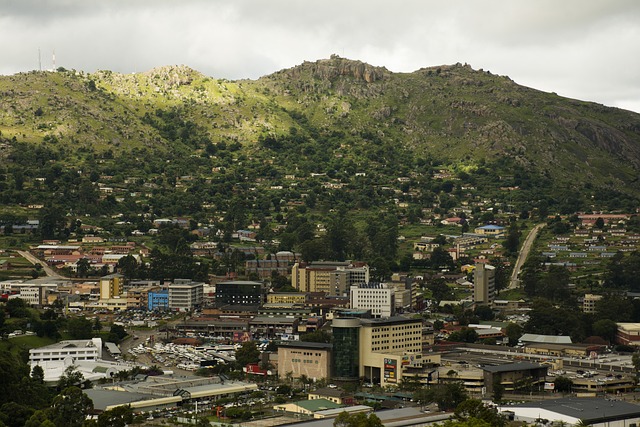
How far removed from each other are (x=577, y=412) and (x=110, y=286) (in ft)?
218

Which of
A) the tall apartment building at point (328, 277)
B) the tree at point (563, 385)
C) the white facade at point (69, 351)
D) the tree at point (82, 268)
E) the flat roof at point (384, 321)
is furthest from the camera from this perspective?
the tree at point (82, 268)

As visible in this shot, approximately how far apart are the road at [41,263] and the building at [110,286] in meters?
8.25

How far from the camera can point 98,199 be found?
159 metres

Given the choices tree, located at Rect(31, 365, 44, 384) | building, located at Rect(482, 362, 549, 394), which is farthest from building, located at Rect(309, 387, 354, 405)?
tree, located at Rect(31, 365, 44, 384)

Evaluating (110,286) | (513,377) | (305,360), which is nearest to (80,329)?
(110,286)


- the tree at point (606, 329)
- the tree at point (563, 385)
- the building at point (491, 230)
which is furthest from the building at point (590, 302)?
the building at point (491, 230)

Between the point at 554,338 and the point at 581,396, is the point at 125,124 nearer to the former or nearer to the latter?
the point at 554,338

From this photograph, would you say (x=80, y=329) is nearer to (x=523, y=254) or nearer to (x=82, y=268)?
(x=82, y=268)

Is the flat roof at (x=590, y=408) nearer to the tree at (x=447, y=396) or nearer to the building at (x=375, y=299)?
the tree at (x=447, y=396)

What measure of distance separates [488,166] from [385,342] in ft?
345

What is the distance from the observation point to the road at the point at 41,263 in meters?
129

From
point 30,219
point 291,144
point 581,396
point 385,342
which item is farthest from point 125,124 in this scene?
point 581,396

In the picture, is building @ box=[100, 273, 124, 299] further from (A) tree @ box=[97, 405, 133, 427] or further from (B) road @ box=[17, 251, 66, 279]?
(A) tree @ box=[97, 405, 133, 427]

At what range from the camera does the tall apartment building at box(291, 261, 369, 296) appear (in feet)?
409
